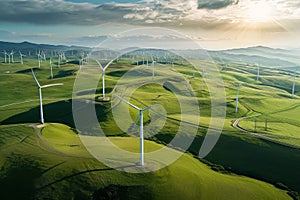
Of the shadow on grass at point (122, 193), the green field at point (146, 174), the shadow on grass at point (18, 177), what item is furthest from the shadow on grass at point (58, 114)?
the shadow on grass at point (122, 193)

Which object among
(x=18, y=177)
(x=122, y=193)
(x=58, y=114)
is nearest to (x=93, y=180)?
(x=122, y=193)

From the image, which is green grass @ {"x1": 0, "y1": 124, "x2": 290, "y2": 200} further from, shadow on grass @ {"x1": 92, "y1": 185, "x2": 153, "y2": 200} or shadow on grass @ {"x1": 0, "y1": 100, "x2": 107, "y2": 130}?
shadow on grass @ {"x1": 0, "y1": 100, "x2": 107, "y2": 130}

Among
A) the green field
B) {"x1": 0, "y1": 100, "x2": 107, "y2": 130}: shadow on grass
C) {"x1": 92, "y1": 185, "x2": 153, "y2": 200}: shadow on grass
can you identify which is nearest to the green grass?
the green field

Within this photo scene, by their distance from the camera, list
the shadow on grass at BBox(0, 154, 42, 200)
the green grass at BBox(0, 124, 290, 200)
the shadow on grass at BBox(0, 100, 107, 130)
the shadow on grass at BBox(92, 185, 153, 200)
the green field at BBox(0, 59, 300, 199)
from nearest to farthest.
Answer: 1. the shadow on grass at BBox(0, 154, 42, 200)
2. the shadow on grass at BBox(92, 185, 153, 200)
3. the green grass at BBox(0, 124, 290, 200)
4. the green field at BBox(0, 59, 300, 199)
5. the shadow on grass at BBox(0, 100, 107, 130)

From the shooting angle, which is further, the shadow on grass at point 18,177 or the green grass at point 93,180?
the green grass at point 93,180

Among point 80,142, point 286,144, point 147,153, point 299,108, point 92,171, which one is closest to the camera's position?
point 92,171

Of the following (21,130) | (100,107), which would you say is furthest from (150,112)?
(21,130)

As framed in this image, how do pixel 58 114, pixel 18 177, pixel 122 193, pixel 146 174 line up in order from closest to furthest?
pixel 122 193
pixel 18 177
pixel 146 174
pixel 58 114

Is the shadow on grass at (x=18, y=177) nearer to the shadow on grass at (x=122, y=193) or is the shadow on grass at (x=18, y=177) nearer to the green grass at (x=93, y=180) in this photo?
the green grass at (x=93, y=180)

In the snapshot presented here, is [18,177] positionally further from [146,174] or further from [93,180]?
[146,174]

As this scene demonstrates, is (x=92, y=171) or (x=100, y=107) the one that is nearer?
(x=92, y=171)

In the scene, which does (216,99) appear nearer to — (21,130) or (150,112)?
(150,112)
